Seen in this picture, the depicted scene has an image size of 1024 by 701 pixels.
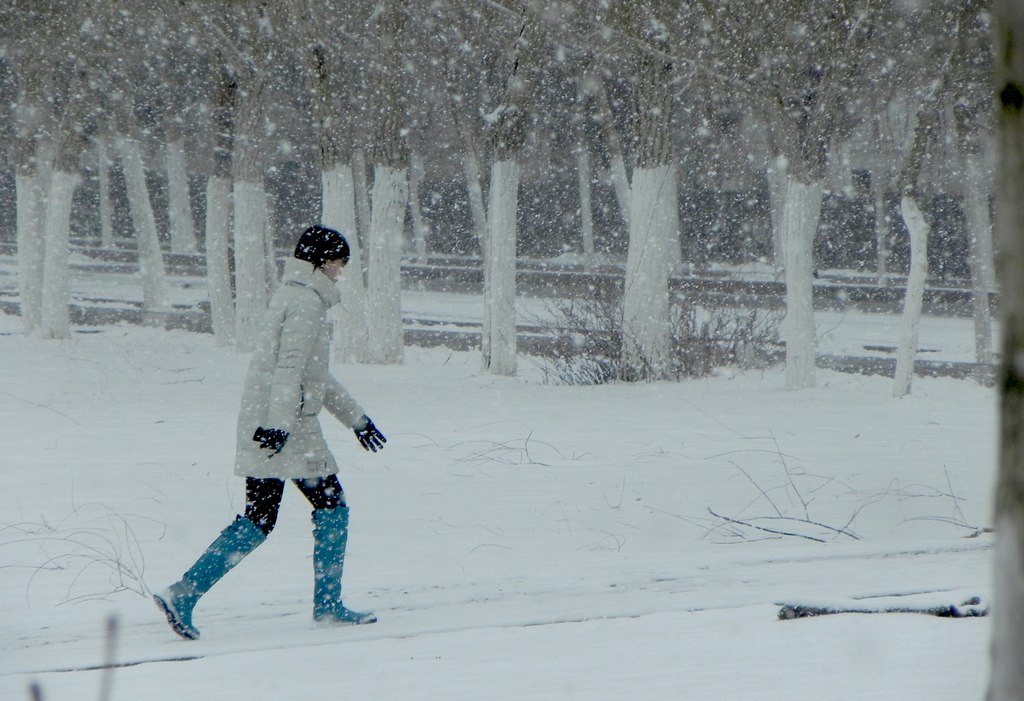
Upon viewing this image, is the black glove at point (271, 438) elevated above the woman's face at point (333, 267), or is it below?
below

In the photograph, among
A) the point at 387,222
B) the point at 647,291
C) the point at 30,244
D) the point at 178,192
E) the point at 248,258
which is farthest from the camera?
the point at 178,192

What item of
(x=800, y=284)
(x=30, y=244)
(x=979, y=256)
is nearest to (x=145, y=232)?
(x=30, y=244)

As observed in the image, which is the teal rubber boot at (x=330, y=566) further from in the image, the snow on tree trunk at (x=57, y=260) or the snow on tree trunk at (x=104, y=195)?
the snow on tree trunk at (x=104, y=195)

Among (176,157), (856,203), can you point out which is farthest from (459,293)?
(856,203)

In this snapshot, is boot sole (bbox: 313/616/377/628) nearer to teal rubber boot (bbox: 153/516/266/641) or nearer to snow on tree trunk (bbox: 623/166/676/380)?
teal rubber boot (bbox: 153/516/266/641)

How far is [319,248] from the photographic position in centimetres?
471

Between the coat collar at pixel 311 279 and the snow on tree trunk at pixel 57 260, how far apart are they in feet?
50.0

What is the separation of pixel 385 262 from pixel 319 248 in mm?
11301

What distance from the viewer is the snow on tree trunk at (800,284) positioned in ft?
44.7

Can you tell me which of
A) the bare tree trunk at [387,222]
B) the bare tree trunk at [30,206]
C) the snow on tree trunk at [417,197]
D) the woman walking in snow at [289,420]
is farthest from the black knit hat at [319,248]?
the snow on tree trunk at [417,197]

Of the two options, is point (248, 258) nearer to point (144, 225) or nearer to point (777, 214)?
point (144, 225)

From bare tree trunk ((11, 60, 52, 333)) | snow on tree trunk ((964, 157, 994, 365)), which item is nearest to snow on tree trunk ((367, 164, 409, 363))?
bare tree trunk ((11, 60, 52, 333))

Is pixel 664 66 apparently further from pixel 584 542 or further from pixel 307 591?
pixel 307 591

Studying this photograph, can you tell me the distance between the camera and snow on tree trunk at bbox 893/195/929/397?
1323 centimetres
